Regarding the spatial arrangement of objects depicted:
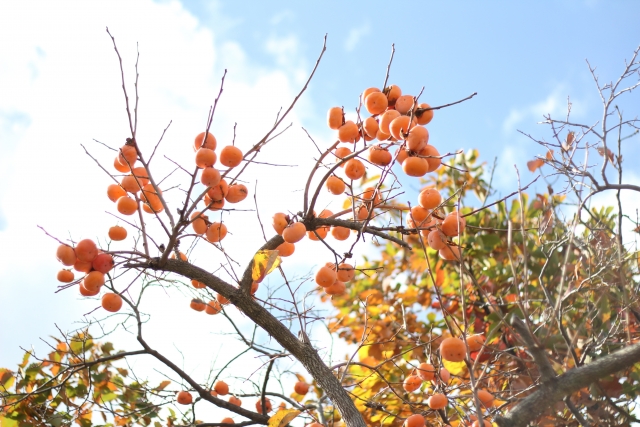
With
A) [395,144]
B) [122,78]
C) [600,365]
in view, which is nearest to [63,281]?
[122,78]

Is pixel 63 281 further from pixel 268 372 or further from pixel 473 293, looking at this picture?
pixel 473 293

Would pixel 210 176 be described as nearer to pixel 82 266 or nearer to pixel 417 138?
pixel 82 266

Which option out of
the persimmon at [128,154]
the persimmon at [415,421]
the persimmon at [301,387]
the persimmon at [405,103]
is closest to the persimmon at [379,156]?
the persimmon at [405,103]

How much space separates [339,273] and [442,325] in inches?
95.2

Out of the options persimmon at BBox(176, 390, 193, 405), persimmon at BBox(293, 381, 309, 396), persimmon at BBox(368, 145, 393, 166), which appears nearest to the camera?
persimmon at BBox(368, 145, 393, 166)

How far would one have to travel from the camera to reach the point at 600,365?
5.51ft

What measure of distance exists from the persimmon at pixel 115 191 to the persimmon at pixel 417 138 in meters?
1.32

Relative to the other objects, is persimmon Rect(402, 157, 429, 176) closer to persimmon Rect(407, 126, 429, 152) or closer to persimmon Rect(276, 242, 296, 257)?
persimmon Rect(407, 126, 429, 152)

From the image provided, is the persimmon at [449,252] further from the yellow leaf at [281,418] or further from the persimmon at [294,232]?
the yellow leaf at [281,418]

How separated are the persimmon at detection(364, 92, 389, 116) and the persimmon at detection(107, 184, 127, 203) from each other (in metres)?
1.19

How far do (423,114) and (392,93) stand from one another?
0.20 metres

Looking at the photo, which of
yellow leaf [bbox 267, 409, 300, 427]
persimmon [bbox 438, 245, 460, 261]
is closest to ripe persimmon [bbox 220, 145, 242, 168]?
persimmon [bbox 438, 245, 460, 261]

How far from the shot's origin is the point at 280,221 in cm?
242

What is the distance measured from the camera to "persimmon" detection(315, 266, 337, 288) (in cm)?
247
